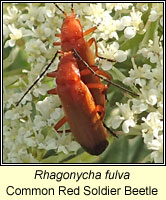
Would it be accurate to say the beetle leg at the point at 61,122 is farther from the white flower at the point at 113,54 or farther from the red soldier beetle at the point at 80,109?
the white flower at the point at 113,54

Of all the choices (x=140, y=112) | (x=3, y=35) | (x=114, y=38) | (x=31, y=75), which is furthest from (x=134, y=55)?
(x=3, y=35)

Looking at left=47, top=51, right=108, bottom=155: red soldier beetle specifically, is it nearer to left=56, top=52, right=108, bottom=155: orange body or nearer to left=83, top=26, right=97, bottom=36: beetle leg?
left=56, top=52, right=108, bottom=155: orange body

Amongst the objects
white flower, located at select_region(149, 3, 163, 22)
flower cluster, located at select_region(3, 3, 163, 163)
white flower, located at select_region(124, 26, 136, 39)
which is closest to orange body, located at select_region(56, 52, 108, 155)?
flower cluster, located at select_region(3, 3, 163, 163)

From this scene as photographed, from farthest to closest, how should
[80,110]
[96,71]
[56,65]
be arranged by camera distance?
[56,65], [96,71], [80,110]

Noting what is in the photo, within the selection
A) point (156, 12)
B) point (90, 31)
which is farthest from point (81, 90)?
point (156, 12)

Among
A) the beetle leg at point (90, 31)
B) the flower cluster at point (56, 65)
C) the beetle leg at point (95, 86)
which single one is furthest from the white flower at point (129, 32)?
the beetle leg at point (95, 86)

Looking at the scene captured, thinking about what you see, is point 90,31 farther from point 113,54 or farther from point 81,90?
point 81,90
